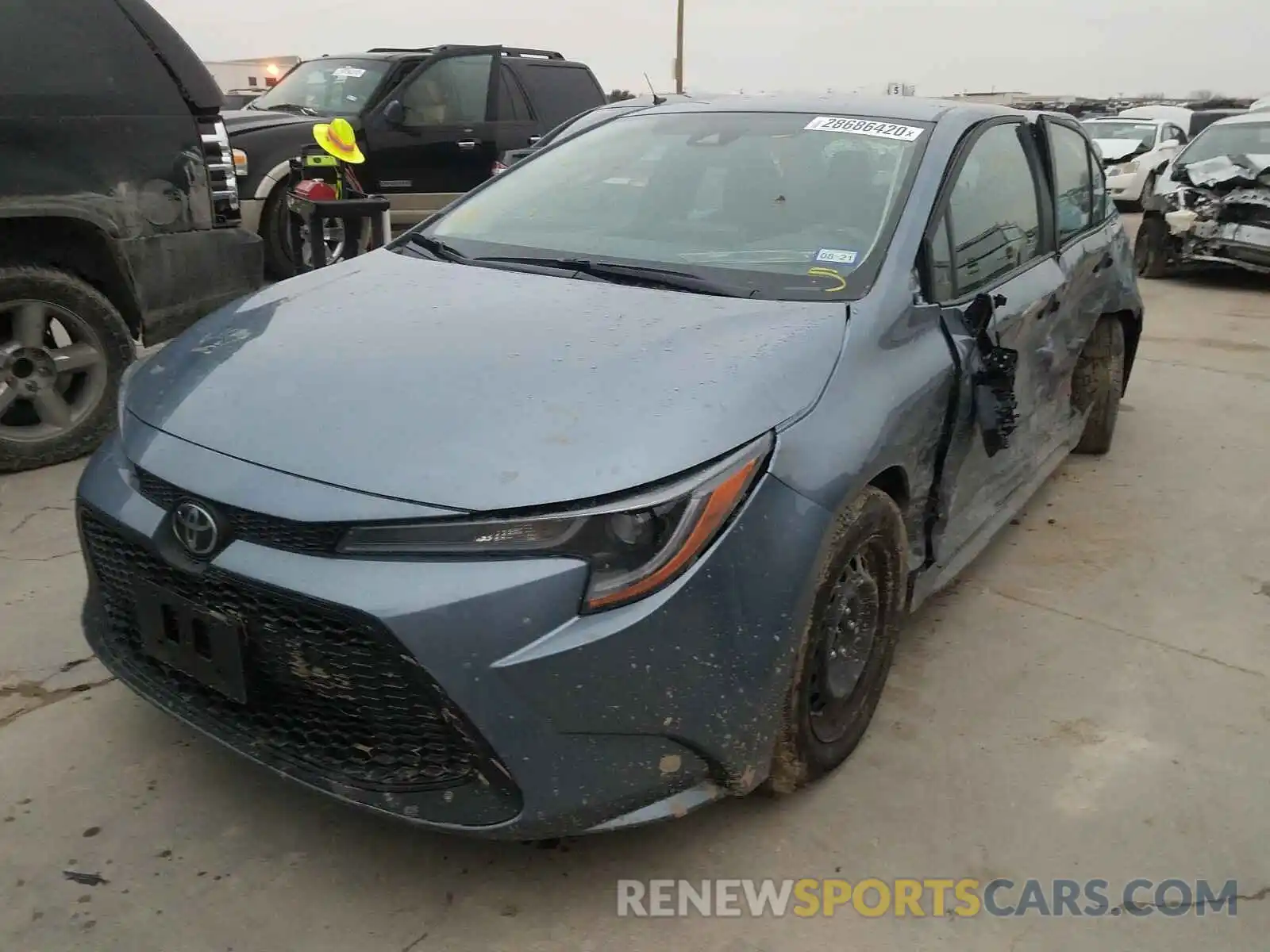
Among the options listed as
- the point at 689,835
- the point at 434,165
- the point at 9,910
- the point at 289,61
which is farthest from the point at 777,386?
the point at 289,61

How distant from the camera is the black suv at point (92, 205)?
408 cm

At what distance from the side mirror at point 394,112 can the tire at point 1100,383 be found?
6.43 meters

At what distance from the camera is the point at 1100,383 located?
15.7 ft

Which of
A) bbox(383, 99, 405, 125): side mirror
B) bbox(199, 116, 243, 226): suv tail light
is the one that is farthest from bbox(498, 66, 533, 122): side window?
bbox(199, 116, 243, 226): suv tail light

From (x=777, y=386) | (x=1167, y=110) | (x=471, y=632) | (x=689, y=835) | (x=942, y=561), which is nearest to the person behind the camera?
(x=471, y=632)

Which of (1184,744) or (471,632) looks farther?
(1184,744)

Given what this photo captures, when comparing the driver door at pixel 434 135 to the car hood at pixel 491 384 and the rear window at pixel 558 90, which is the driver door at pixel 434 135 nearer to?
the rear window at pixel 558 90

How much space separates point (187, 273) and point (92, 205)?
0.47 metres

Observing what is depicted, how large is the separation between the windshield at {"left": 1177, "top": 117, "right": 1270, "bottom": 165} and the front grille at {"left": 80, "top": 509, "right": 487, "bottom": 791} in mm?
10197

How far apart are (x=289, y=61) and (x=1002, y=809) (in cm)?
3097

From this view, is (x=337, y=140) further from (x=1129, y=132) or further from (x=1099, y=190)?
(x=1129, y=132)

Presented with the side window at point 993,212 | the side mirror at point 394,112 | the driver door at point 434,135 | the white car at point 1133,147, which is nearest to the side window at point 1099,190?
the side window at point 993,212

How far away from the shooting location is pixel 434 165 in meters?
9.43

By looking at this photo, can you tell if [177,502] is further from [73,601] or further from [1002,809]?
[1002,809]
